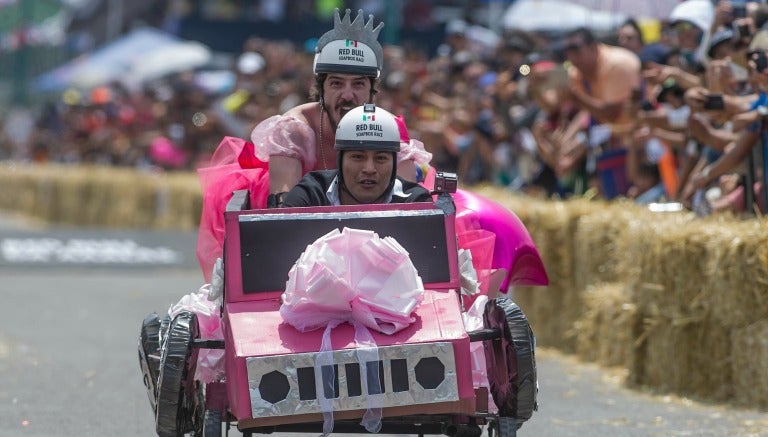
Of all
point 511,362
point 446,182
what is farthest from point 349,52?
point 511,362

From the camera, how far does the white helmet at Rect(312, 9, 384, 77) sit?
8047 mm

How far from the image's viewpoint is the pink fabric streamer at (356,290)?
20.0ft

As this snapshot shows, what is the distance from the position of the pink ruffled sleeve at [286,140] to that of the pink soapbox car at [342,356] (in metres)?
1.09

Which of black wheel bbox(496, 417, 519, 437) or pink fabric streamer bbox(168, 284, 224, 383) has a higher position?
pink fabric streamer bbox(168, 284, 224, 383)

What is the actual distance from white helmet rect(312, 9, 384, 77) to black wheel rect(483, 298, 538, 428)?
75.0 inches

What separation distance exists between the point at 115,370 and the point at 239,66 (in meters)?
13.5

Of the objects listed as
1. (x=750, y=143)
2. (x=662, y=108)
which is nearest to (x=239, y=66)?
(x=662, y=108)

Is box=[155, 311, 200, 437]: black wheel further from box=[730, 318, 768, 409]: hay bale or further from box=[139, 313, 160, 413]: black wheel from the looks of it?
box=[730, 318, 768, 409]: hay bale

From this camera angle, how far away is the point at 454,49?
19344 mm

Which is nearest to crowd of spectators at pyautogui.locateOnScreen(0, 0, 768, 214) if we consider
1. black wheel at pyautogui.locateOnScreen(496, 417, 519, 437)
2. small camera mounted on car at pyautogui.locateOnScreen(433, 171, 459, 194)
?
small camera mounted on car at pyautogui.locateOnScreen(433, 171, 459, 194)

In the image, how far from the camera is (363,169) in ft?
22.6

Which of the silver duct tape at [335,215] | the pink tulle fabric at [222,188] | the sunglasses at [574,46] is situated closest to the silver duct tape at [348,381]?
the silver duct tape at [335,215]

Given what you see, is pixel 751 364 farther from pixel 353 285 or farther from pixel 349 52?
pixel 353 285

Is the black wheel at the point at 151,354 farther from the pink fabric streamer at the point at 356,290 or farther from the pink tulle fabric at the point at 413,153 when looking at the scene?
the pink tulle fabric at the point at 413,153
